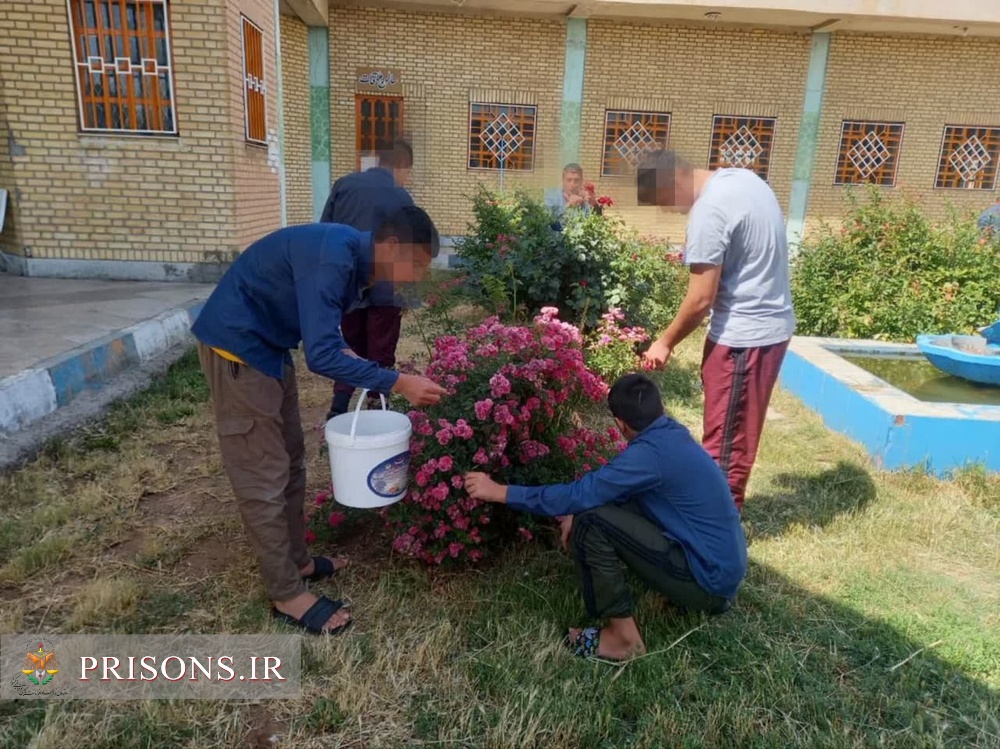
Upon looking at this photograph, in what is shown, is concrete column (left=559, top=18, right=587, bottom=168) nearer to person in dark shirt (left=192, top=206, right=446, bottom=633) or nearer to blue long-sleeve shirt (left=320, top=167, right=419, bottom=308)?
blue long-sleeve shirt (left=320, top=167, right=419, bottom=308)

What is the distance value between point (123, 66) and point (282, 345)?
6.14 metres

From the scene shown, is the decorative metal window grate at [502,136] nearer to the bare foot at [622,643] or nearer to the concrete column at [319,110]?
the concrete column at [319,110]

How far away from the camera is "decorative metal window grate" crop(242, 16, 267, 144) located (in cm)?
791

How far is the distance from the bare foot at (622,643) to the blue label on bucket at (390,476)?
0.86 m

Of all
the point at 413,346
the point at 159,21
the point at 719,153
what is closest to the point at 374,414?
the point at 413,346

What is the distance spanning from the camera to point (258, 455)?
238 cm

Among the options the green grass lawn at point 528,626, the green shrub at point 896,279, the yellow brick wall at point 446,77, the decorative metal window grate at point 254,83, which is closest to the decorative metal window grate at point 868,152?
the yellow brick wall at point 446,77

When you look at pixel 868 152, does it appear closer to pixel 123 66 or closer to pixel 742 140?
pixel 742 140

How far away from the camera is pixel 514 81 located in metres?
13.4

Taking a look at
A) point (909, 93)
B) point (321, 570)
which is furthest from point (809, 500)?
point (909, 93)

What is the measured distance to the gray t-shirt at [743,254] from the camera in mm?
2713

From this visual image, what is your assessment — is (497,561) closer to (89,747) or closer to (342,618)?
(342,618)

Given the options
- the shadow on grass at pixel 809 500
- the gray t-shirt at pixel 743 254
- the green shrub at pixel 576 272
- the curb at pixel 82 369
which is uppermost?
the gray t-shirt at pixel 743 254

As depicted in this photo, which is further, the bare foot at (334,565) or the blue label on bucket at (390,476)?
the bare foot at (334,565)
